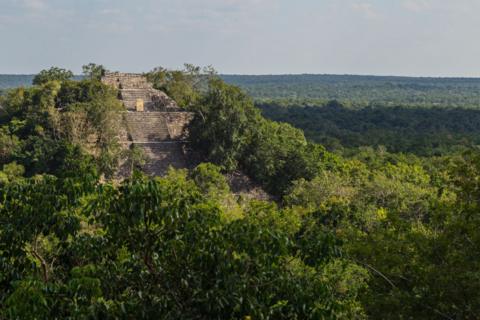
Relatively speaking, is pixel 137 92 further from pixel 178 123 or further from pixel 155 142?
pixel 155 142

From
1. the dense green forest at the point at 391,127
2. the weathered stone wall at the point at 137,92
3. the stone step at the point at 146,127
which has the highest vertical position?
the weathered stone wall at the point at 137,92

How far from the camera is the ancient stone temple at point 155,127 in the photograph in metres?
24.5

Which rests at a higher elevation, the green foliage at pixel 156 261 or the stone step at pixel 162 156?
the green foliage at pixel 156 261

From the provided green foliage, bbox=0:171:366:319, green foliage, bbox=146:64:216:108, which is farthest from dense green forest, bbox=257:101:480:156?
green foliage, bbox=0:171:366:319

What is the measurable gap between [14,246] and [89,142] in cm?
1863

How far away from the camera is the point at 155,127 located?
2631 centimetres

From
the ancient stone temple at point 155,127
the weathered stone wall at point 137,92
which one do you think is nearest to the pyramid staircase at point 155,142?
the ancient stone temple at point 155,127

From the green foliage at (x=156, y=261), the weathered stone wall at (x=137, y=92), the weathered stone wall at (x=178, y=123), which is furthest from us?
the weathered stone wall at (x=137, y=92)

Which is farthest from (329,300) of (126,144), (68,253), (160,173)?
(126,144)

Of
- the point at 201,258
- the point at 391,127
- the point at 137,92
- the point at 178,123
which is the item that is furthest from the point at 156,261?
the point at 391,127

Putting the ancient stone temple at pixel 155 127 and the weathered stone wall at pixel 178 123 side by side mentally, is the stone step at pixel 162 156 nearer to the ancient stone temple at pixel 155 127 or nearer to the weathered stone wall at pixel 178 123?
the ancient stone temple at pixel 155 127

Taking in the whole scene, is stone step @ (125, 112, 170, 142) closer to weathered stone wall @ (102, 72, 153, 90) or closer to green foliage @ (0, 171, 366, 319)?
weathered stone wall @ (102, 72, 153, 90)

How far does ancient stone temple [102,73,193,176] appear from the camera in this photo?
24516 mm

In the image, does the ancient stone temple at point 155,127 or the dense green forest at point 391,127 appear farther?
the dense green forest at point 391,127
